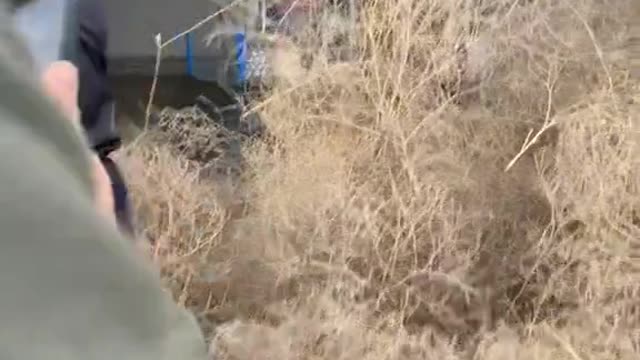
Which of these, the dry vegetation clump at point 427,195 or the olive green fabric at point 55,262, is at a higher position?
the olive green fabric at point 55,262

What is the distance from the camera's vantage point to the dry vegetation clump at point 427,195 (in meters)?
1.96

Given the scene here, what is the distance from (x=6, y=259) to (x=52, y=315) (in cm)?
2

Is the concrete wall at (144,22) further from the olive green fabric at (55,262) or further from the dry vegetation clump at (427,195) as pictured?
the olive green fabric at (55,262)

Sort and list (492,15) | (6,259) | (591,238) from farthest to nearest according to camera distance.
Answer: (492,15)
(591,238)
(6,259)

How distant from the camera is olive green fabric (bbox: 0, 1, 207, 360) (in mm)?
220

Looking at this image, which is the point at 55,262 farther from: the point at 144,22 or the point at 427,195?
the point at 144,22

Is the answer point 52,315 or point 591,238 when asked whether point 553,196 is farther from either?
point 52,315

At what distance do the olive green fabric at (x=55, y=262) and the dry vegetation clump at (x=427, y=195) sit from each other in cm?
168

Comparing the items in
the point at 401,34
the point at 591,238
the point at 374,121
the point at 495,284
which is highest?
the point at 401,34

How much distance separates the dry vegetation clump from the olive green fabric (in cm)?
168

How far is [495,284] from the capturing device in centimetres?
208

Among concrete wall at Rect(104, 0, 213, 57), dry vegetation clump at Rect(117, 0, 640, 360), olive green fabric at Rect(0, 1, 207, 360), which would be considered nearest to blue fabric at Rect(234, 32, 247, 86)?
dry vegetation clump at Rect(117, 0, 640, 360)

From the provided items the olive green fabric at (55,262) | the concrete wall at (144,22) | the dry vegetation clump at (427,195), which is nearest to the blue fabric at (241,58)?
the dry vegetation clump at (427,195)

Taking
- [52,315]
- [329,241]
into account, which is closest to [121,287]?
[52,315]
